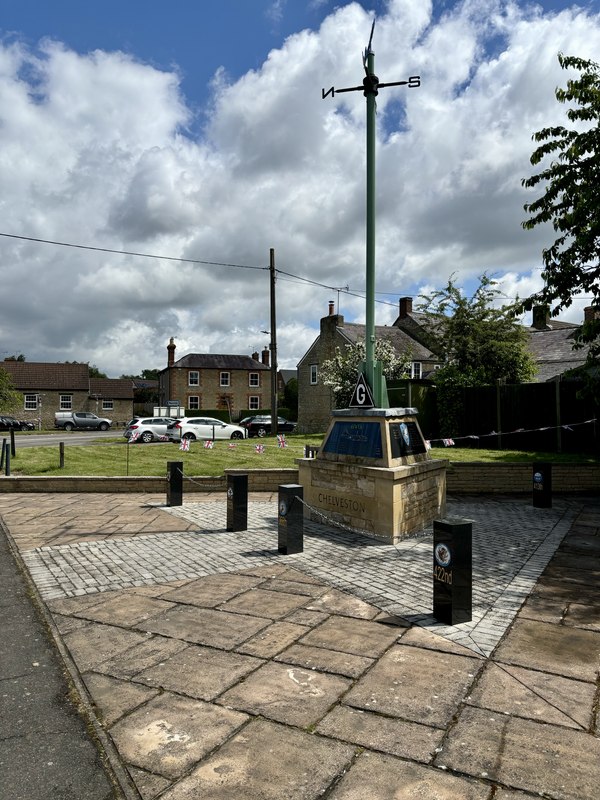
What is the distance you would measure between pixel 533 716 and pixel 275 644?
2.06m

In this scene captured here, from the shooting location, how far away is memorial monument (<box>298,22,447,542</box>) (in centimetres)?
862

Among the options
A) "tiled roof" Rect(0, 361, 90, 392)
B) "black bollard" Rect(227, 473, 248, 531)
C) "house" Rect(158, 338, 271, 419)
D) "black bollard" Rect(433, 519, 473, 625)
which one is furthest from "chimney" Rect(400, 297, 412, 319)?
"black bollard" Rect(433, 519, 473, 625)

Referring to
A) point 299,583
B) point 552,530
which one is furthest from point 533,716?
point 552,530

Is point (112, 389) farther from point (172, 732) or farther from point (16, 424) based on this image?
point (172, 732)

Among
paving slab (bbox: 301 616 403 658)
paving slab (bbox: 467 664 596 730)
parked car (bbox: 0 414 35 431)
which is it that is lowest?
paving slab (bbox: 467 664 596 730)

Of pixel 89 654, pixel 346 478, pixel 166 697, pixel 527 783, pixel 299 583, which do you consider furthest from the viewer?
pixel 346 478

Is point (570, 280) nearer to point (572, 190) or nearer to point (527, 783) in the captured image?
point (572, 190)

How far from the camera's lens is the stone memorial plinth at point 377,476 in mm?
8570

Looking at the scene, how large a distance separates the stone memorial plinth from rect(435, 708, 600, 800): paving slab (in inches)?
192

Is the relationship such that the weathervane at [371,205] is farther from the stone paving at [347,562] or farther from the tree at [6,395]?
the tree at [6,395]

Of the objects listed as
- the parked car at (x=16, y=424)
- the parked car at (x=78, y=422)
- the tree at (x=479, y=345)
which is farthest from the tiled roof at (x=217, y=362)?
the tree at (x=479, y=345)

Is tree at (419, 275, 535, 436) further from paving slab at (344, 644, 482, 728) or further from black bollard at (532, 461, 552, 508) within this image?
paving slab at (344, 644, 482, 728)

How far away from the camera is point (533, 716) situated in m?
3.68

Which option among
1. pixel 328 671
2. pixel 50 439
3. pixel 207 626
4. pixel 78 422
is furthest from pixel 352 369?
pixel 78 422
